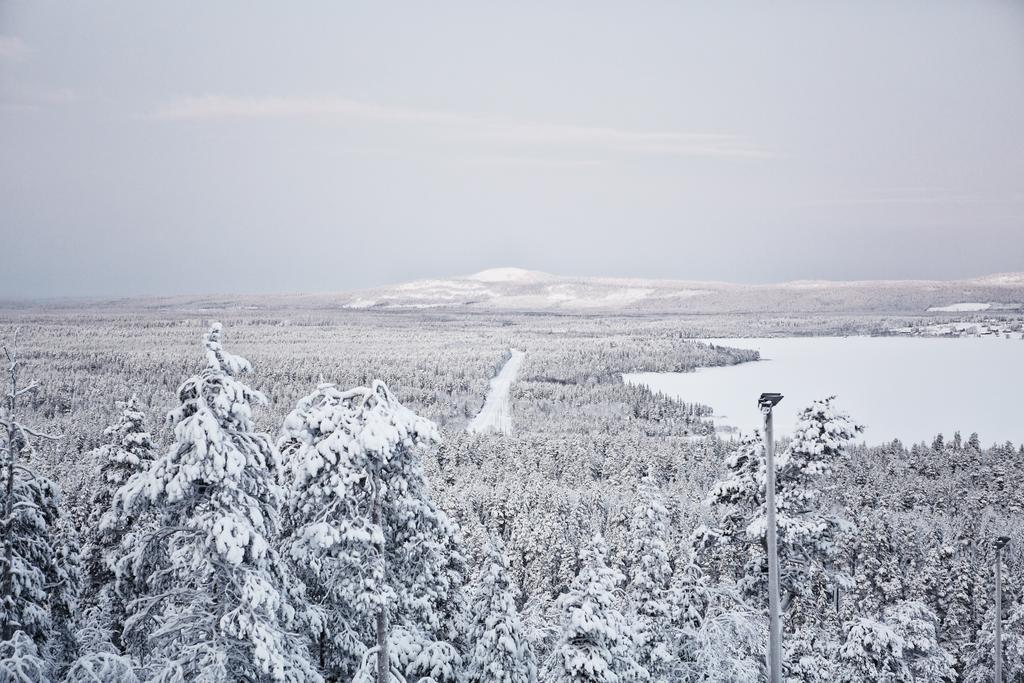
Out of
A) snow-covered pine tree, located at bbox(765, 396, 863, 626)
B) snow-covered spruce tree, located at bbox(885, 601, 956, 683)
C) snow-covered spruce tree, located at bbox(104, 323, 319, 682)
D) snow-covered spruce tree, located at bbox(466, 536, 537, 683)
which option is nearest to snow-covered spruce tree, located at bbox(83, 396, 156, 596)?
snow-covered spruce tree, located at bbox(104, 323, 319, 682)

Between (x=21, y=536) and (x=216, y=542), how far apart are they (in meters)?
5.87

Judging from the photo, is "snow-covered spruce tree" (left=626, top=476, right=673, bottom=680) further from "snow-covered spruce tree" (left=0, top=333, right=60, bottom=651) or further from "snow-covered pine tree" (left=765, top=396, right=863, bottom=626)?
"snow-covered spruce tree" (left=0, top=333, right=60, bottom=651)

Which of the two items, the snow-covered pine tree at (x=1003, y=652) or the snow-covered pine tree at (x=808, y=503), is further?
the snow-covered pine tree at (x=1003, y=652)

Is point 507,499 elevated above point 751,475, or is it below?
below

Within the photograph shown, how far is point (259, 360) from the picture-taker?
184250mm

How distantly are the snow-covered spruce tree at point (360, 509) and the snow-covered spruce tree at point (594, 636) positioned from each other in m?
4.58

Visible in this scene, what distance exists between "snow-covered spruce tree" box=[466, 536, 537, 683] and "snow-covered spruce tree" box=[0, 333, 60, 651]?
956cm

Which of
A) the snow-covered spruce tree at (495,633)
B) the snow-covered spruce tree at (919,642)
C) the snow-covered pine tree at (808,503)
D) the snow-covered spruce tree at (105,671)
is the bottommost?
the snow-covered spruce tree at (919,642)

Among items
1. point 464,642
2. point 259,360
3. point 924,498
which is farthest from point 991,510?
point 259,360

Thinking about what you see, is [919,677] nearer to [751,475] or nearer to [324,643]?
[751,475]

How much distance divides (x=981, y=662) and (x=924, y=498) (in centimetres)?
4280

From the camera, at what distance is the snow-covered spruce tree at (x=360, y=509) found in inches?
418

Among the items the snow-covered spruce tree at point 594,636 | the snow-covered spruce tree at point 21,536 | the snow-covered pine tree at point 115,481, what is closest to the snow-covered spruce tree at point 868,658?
the snow-covered spruce tree at point 594,636

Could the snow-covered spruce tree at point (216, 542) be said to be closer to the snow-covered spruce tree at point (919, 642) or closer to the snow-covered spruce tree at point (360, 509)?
the snow-covered spruce tree at point (360, 509)
